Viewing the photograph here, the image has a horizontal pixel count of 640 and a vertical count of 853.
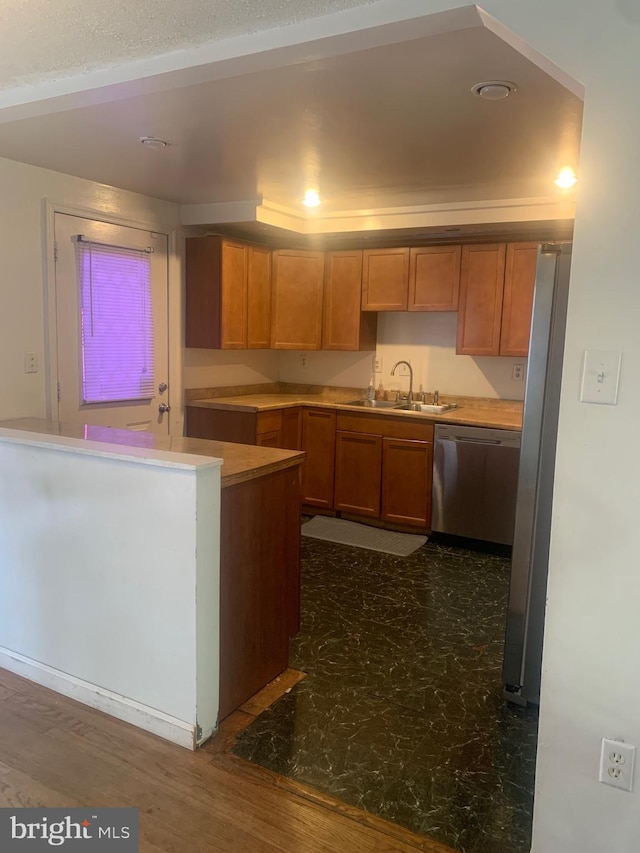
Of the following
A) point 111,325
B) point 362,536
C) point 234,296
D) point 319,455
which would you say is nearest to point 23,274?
point 111,325

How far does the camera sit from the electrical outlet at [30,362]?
3.49 metres

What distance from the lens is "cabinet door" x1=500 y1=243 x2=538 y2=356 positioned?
416 cm

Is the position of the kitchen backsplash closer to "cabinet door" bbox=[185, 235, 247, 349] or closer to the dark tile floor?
"cabinet door" bbox=[185, 235, 247, 349]

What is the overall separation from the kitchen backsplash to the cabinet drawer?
2.14 ft

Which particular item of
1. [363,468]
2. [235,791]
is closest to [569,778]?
[235,791]

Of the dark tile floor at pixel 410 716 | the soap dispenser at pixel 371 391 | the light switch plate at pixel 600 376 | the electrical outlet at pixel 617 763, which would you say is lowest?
the dark tile floor at pixel 410 716

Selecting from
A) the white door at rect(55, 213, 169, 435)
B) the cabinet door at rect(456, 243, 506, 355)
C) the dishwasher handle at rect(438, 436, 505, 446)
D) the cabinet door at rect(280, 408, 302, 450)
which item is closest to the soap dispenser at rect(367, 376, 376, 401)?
the cabinet door at rect(280, 408, 302, 450)

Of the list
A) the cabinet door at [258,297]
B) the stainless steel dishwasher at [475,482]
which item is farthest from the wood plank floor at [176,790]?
the cabinet door at [258,297]

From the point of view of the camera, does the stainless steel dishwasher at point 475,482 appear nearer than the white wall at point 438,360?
Yes

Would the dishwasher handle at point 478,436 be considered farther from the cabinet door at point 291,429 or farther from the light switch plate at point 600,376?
the light switch plate at point 600,376

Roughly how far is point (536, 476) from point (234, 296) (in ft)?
9.49

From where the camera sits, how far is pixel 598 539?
5.01 ft

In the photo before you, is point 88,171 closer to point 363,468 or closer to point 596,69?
point 363,468

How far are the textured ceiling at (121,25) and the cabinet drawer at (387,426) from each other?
113 inches
